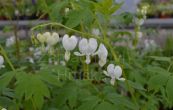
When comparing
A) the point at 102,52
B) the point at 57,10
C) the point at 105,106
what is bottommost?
the point at 105,106

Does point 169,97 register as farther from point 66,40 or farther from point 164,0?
point 164,0

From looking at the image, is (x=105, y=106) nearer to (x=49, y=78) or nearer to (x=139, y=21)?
(x=49, y=78)

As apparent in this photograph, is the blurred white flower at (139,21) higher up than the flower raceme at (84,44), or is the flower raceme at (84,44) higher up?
the blurred white flower at (139,21)

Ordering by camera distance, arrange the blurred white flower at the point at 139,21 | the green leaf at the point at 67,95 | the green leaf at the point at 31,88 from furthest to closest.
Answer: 1. the blurred white flower at the point at 139,21
2. the green leaf at the point at 67,95
3. the green leaf at the point at 31,88

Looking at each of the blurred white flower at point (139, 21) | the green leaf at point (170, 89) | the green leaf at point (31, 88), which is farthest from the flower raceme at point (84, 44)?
the blurred white flower at point (139, 21)

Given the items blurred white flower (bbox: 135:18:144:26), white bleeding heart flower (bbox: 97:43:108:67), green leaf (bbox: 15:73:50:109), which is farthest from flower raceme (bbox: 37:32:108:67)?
blurred white flower (bbox: 135:18:144:26)

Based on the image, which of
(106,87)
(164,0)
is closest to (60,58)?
(106,87)

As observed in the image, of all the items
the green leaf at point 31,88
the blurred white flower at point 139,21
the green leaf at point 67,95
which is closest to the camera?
the green leaf at point 31,88

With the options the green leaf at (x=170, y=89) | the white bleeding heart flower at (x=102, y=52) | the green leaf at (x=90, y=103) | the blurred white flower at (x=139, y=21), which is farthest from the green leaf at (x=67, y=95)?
the blurred white flower at (x=139, y=21)

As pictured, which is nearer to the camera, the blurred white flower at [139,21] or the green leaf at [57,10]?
the green leaf at [57,10]

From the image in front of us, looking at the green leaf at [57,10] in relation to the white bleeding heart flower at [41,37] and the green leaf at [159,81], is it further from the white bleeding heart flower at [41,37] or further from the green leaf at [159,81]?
the green leaf at [159,81]

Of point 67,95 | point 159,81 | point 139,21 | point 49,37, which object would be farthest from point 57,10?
point 139,21

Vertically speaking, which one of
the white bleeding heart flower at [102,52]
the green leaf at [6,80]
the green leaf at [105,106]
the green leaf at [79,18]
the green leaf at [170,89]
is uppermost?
the green leaf at [79,18]
